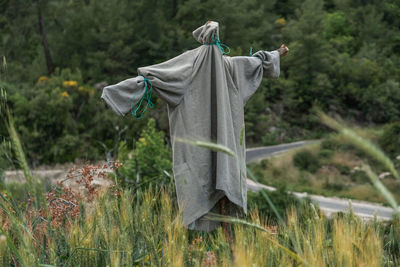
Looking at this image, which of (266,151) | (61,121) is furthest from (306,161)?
(61,121)

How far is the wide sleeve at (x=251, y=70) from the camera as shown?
2736mm

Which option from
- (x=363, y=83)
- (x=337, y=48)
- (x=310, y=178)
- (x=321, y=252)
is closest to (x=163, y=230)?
(x=321, y=252)

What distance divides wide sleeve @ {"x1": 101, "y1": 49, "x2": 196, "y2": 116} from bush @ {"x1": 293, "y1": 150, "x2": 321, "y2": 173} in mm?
14020

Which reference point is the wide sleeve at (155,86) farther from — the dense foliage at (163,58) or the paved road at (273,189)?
the dense foliage at (163,58)

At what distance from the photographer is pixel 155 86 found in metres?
2.45

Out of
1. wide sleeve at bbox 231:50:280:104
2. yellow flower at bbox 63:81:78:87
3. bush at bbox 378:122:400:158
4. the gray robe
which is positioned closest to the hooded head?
the gray robe

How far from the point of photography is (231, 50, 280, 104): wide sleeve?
2736mm

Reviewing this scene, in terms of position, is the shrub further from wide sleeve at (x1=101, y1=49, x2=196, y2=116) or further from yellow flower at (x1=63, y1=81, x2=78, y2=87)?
wide sleeve at (x1=101, y1=49, x2=196, y2=116)

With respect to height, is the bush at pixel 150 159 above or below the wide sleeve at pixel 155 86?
below

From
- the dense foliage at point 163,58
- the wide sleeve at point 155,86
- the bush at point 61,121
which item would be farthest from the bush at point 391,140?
the wide sleeve at point 155,86

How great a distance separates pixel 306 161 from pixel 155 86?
1446 cm

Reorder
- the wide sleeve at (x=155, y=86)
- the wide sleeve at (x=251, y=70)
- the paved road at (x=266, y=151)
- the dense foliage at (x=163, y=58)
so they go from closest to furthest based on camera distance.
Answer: the wide sleeve at (x=155, y=86)
the wide sleeve at (x=251, y=70)
the dense foliage at (x=163, y=58)
the paved road at (x=266, y=151)

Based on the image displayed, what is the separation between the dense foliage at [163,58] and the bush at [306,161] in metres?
3.03

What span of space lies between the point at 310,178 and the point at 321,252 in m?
13.7
